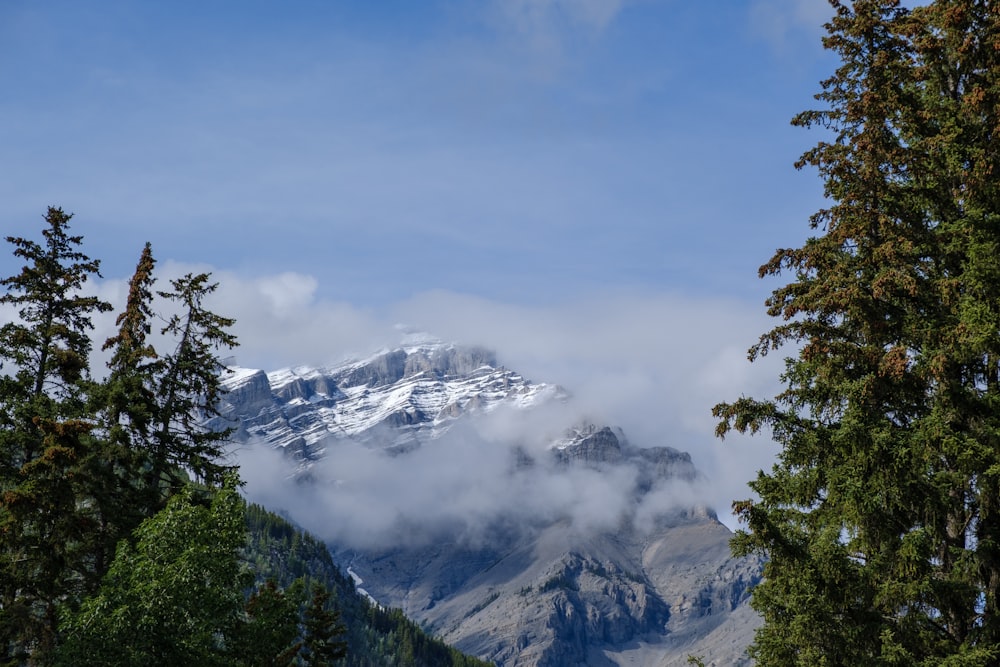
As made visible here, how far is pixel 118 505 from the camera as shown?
26.5 metres

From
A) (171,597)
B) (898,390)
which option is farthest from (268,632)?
(898,390)

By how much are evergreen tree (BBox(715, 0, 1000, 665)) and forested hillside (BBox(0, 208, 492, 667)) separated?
1190 centimetres

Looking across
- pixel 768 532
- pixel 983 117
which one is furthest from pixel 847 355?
pixel 983 117

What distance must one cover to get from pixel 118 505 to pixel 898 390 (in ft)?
73.1

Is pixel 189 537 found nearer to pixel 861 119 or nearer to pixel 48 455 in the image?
pixel 48 455

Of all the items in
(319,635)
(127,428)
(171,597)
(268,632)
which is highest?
(127,428)

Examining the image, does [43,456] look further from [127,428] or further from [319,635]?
[319,635]

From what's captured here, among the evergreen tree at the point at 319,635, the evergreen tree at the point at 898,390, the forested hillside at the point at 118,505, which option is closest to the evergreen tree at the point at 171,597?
the forested hillside at the point at 118,505

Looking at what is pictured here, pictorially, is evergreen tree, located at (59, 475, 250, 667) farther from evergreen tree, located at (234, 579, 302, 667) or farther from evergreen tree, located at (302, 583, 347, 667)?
evergreen tree, located at (302, 583, 347, 667)

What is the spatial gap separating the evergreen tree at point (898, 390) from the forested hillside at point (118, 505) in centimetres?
1190

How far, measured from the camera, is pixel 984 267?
14906 millimetres

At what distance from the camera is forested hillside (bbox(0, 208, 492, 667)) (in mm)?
19125

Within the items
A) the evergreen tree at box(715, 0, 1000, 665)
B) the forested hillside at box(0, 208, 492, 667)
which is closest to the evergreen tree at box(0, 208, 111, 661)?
the forested hillside at box(0, 208, 492, 667)

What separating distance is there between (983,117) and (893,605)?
9.62 meters
